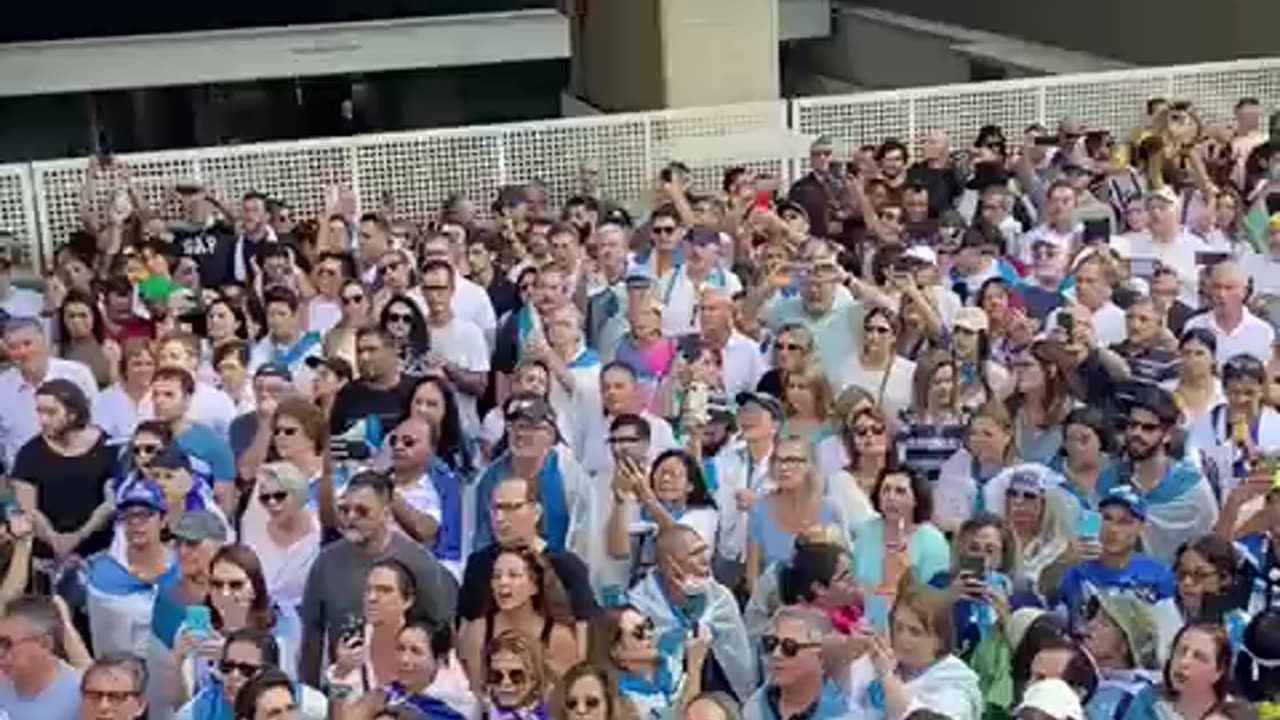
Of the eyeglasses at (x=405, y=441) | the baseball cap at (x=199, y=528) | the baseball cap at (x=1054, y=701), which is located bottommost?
the baseball cap at (x=1054, y=701)

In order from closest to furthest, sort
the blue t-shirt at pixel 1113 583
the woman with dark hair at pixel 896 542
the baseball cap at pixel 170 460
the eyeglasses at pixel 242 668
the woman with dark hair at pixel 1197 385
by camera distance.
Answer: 1. the eyeglasses at pixel 242 668
2. the blue t-shirt at pixel 1113 583
3. the woman with dark hair at pixel 896 542
4. the baseball cap at pixel 170 460
5. the woman with dark hair at pixel 1197 385

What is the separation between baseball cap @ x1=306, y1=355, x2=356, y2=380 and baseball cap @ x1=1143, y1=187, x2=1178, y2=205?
4719mm

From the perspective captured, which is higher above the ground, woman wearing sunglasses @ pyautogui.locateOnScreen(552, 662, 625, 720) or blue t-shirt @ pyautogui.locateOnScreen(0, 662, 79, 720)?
woman wearing sunglasses @ pyautogui.locateOnScreen(552, 662, 625, 720)

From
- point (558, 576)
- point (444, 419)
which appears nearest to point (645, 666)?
point (558, 576)

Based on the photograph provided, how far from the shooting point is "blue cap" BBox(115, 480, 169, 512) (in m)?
6.57

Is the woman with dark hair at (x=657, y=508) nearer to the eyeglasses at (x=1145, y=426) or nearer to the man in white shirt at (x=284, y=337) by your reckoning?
the eyeglasses at (x=1145, y=426)

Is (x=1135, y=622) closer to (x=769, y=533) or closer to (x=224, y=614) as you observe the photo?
(x=769, y=533)

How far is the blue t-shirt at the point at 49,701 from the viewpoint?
18.9ft

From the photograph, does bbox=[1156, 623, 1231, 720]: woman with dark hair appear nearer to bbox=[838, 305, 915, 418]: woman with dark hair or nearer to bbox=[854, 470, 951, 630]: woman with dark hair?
bbox=[854, 470, 951, 630]: woman with dark hair

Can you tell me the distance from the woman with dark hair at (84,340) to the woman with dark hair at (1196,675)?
5124 mm

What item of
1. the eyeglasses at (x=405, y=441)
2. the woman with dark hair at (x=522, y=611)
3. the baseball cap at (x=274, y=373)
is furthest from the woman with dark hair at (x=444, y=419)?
the woman with dark hair at (x=522, y=611)

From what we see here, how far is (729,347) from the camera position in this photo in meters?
8.88

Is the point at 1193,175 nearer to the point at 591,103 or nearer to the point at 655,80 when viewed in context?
the point at 655,80

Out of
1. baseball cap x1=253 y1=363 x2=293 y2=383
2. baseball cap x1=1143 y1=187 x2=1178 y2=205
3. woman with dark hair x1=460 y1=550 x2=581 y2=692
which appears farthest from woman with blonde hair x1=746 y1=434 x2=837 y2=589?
baseball cap x1=1143 y1=187 x2=1178 y2=205
